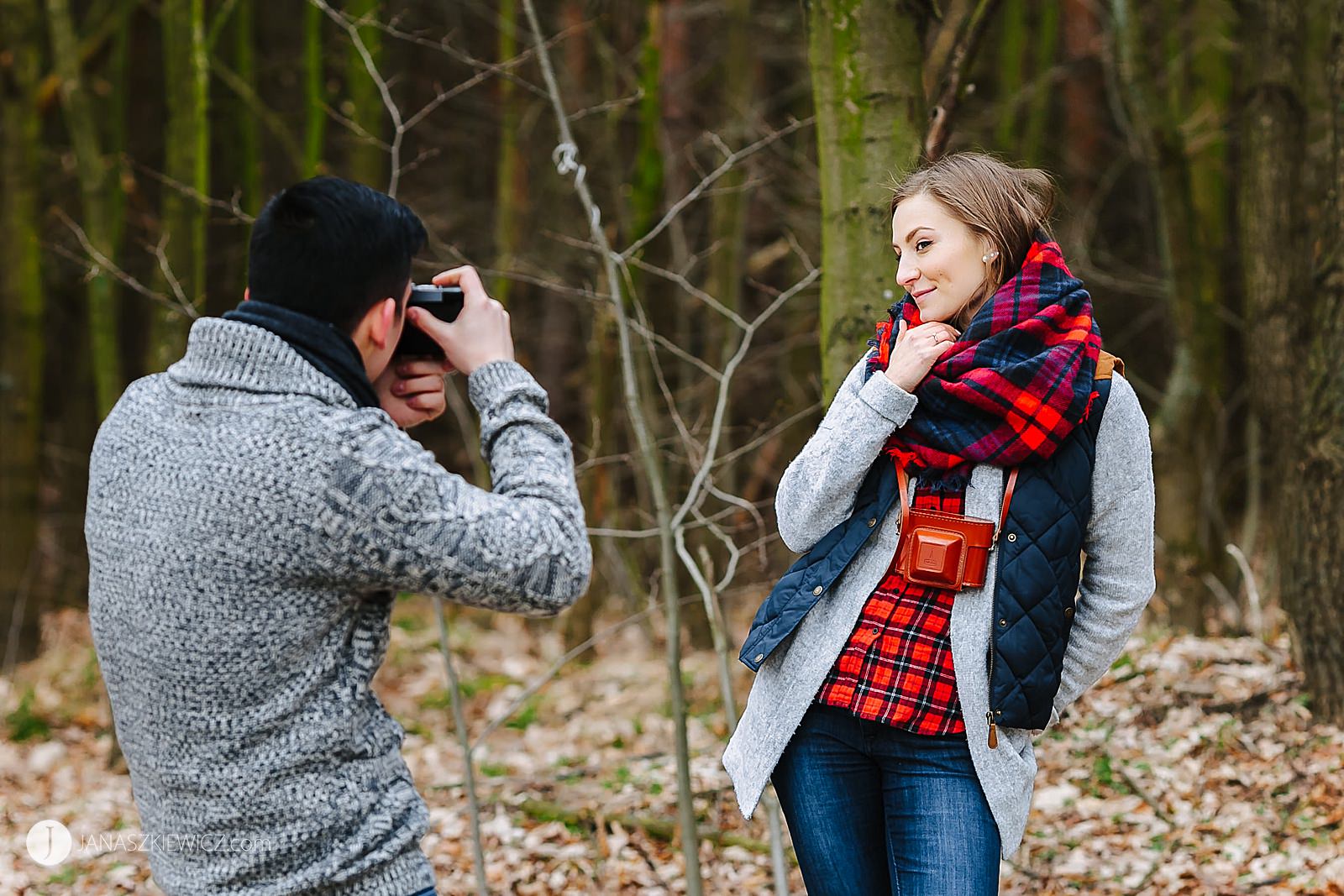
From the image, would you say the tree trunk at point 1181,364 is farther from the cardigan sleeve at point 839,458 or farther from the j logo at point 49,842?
the j logo at point 49,842

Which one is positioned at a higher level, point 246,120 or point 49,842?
point 246,120

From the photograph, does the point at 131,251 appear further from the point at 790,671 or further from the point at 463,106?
the point at 790,671

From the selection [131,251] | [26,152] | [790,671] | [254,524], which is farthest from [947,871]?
[131,251]

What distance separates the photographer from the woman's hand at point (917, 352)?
222 centimetres

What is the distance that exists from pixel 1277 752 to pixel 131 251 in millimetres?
9994

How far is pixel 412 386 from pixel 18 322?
7448mm

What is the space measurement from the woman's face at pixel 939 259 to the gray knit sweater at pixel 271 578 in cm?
94

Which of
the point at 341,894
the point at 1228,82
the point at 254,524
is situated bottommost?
the point at 341,894

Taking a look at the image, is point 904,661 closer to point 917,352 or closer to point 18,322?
point 917,352

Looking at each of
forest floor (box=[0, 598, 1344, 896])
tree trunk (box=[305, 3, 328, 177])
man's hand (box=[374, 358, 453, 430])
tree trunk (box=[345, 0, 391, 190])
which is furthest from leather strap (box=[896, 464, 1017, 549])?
tree trunk (box=[305, 3, 328, 177])

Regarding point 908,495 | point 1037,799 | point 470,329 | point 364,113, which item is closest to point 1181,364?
point 1037,799

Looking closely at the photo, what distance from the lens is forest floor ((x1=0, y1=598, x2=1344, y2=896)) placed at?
4.03 metres

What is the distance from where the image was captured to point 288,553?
1.62 meters

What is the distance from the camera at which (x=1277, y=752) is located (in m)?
4.46
